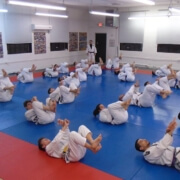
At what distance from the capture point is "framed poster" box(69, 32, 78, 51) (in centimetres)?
1475

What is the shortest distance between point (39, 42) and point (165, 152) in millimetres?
10651

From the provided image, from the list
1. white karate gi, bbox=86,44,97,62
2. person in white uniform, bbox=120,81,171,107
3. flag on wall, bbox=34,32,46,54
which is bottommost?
person in white uniform, bbox=120,81,171,107

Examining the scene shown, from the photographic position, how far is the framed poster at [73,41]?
14.7 metres

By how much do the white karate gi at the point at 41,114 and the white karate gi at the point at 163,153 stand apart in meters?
2.58

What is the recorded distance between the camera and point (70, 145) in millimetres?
3736

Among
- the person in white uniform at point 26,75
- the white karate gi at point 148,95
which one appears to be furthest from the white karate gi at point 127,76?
the person in white uniform at point 26,75

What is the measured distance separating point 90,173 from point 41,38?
1058 cm

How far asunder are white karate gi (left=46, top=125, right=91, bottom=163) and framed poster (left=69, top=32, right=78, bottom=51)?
37.6ft

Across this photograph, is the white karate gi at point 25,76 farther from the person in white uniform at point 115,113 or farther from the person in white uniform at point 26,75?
the person in white uniform at point 115,113

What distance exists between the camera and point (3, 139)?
4730 millimetres

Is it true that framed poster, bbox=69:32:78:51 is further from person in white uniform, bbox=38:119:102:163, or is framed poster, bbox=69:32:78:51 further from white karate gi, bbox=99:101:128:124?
person in white uniform, bbox=38:119:102:163

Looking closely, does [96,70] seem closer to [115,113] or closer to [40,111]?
[115,113]

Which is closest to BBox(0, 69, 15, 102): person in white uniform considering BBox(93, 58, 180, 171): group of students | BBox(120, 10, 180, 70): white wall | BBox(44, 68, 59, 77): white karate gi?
BBox(93, 58, 180, 171): group of students

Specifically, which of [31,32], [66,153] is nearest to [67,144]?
[66,153]
